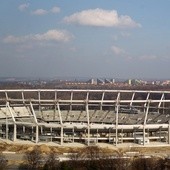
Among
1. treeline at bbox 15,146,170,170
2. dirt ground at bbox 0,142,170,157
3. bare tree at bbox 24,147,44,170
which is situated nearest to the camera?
treeline at bbox 15,146,170,170

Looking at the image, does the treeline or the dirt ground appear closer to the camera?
the treeline

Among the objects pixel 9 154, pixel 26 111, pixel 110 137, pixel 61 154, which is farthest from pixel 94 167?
pixel 26 111

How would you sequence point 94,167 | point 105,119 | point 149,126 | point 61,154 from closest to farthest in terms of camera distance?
point 94,167
point 61,154
point 149,126
point 105,119

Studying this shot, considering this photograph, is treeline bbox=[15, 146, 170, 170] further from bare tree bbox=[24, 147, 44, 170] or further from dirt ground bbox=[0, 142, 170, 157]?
dirt ground bbox=[0, 142, 170, 157]

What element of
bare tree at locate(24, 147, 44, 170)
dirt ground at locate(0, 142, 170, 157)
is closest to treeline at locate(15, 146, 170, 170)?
bare tree at locate(24, 147, 44, 170)

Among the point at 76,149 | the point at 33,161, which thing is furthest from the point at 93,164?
the point at 76,149

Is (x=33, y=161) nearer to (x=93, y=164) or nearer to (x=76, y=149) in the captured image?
(x=93, y=164)

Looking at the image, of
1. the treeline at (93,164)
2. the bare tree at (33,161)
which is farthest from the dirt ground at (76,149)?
the treeline at (93,164)

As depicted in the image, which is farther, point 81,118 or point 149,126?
point 81,118

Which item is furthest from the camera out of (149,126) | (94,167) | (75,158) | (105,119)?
Answer: (105,119)

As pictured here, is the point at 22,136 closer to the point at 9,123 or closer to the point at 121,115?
the point at 9,123

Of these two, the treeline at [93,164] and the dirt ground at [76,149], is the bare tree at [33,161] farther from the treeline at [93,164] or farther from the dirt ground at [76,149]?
the dirt ground at [76,149]
